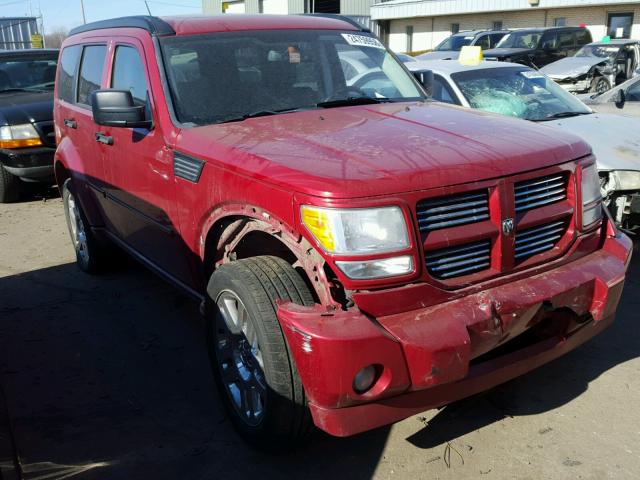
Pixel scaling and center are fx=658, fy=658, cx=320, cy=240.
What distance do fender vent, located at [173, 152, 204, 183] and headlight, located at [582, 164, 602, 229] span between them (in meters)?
1.87

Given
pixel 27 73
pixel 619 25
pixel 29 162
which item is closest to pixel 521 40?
pixel 619 25

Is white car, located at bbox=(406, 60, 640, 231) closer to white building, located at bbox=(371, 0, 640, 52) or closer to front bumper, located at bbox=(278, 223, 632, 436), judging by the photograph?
front bumper, located at bbox=(278, 223, 632, 436)

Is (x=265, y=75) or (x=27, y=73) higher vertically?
(x=265, y=75)

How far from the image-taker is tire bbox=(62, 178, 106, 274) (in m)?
5.46

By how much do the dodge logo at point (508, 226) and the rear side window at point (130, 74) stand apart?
7.34ft

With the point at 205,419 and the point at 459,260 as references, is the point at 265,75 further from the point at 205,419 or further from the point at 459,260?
the point at 205,419

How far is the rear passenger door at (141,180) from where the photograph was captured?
12.3 feet

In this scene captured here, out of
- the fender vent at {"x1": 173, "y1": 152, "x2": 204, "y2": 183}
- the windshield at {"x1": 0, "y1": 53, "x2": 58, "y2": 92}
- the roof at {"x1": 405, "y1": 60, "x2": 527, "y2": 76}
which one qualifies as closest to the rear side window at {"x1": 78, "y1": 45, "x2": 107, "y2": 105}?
the fender vent at {"x1": 173, "y1": 152, "x2": 204, "y2": 183}

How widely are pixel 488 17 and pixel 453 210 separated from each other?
31.7 m

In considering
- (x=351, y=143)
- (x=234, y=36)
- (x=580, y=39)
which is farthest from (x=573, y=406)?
(x=580, y=39)

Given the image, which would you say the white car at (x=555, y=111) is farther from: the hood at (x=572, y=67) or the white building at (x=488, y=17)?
the white building at (x=488, y=17)

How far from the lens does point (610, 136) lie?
5.57 meters

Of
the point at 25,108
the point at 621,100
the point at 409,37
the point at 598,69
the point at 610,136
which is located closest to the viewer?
the point at 610,136

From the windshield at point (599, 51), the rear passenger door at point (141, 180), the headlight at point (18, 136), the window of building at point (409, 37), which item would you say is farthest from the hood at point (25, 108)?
the window of building at point (409, 37)
